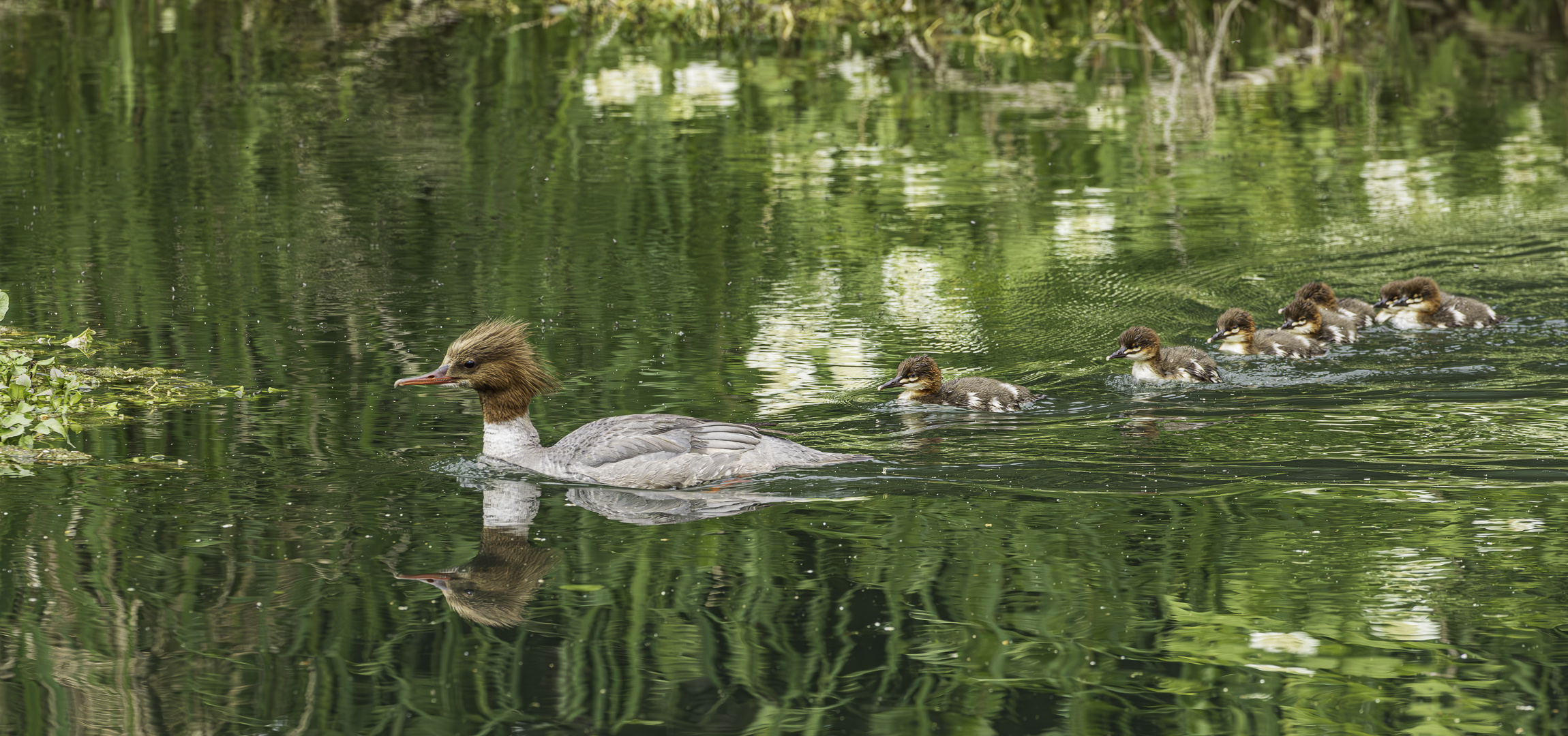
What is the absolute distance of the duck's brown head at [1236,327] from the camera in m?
10.1

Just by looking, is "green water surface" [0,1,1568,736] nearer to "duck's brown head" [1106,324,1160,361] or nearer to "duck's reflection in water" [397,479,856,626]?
"duck's reflection in water" [397,479,856,626]

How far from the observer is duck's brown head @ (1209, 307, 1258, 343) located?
10.1 meters

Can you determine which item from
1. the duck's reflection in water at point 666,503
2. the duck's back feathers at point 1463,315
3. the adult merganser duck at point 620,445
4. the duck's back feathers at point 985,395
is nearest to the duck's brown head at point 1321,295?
the duck's back feathers at point 1463,315

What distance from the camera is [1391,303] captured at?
10883 mm

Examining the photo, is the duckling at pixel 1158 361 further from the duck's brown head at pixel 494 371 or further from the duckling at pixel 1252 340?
the duck's brown head at pixel 494 371

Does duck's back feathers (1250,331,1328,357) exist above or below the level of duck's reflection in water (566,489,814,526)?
above

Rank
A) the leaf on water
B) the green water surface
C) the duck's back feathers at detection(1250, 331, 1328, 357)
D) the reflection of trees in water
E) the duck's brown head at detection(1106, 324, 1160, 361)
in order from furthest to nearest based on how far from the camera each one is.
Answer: the duck's back feathers at detection(1250, 331, 1328, 357) < the duck's brown head at detection(1106, 324, 1160, 361) < the leaf on water < the green water surface < the reflection of trees in water

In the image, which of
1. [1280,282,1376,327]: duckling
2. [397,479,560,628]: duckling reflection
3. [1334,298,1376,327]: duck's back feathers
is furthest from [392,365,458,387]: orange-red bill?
[1334,298,1376,327]: duck's back feathers

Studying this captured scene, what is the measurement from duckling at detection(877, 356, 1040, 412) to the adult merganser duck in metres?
1.14

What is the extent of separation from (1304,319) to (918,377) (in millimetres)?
2615

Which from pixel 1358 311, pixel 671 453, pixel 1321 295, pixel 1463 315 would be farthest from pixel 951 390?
pixel 1463 315

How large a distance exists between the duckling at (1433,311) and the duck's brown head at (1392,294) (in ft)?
0.07

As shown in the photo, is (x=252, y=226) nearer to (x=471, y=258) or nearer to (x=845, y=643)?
(x=471, y=258)

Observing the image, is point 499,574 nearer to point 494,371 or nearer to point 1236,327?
A: point 494,371
